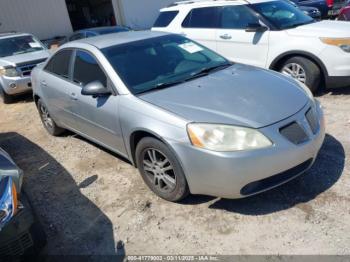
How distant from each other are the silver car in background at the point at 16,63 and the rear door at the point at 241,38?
15.4ft

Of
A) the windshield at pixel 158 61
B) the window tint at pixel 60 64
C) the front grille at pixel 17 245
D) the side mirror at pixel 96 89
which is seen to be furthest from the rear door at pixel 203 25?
the front grille at pixel 17 245

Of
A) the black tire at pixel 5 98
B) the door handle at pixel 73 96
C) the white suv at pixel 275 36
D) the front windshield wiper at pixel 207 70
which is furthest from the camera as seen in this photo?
the black tire at pixel 5 98

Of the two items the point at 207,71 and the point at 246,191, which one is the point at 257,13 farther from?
the point at 246,191

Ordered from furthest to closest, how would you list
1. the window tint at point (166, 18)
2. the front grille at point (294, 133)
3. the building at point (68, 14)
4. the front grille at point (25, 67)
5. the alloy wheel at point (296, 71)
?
the building at point (68, 14), the front grille at point (25, 67), the window tint at point (166, 18), the alloy wheel at point (296, 71), the front grille at point (294, 133)

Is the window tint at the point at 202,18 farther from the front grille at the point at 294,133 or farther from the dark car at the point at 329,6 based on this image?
the dark car at the point at 329,6

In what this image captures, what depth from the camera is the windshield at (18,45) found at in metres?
9.20

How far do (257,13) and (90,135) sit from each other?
3.78 meters

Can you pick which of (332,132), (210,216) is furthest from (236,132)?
(332,132)

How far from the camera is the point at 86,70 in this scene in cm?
428

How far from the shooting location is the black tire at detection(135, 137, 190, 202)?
323cm

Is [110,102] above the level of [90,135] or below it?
above

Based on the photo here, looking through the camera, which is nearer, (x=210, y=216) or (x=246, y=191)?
(x=246, y=191)

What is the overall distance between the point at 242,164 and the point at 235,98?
74 centimetres

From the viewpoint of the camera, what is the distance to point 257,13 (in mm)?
6320
